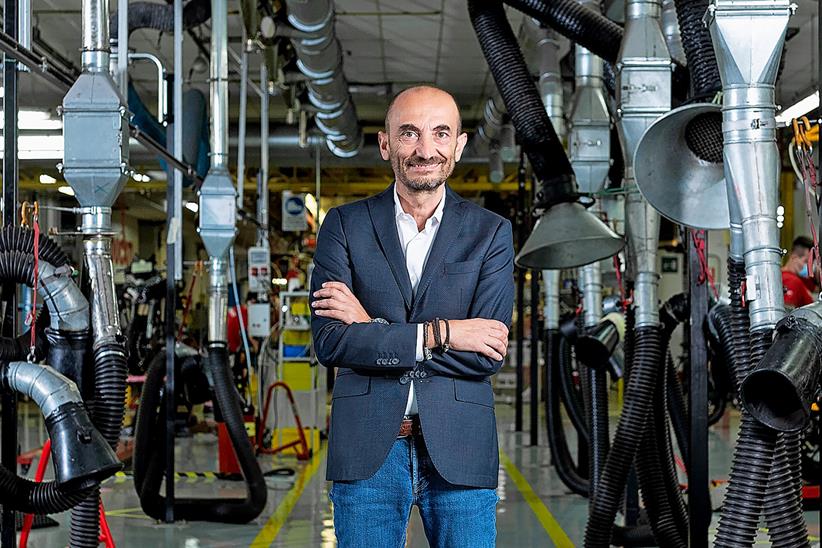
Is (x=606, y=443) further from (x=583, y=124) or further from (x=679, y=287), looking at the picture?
(x=679, y=287)

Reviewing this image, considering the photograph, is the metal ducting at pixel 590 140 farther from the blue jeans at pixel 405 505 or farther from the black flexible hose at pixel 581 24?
the blue jeans at pixel 405 505

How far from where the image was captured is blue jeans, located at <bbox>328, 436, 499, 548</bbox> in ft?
8.50

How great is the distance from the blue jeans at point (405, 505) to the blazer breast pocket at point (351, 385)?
15 centimetres

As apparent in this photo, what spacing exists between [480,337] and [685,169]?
4.47 ft

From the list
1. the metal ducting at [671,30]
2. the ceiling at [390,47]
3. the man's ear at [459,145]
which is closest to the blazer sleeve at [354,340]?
the man's ear at [459,145]

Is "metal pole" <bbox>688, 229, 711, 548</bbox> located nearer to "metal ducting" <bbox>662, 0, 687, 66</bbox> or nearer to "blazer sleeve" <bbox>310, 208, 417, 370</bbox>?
"metal ducting" <bbox>662, 0, 687, 66</bbox>

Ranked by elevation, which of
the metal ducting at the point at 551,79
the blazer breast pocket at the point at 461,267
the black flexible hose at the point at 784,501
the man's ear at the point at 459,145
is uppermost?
the metal ducting at the point at 551,79

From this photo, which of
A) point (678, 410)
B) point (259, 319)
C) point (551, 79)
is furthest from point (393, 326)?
point (259, 319)

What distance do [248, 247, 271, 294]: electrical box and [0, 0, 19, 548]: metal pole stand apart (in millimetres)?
6181

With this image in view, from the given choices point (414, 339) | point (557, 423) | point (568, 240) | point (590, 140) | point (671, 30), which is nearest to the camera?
point (414, 339)

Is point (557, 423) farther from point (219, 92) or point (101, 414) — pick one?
point (101, 414)

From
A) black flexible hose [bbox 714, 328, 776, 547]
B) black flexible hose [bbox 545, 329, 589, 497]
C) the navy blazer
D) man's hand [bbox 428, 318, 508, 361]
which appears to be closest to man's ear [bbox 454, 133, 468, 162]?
the navy blazer

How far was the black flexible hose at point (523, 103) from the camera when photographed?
16.8ft

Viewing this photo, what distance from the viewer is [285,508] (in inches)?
285
